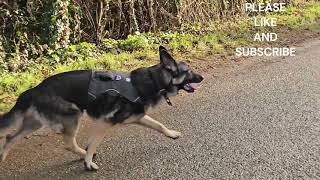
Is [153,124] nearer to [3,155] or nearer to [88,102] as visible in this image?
[88,102]

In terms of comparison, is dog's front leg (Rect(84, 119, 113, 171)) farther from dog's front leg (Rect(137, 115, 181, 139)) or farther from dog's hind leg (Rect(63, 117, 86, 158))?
dog's front leg (Rect(137, 115, 181, 139))

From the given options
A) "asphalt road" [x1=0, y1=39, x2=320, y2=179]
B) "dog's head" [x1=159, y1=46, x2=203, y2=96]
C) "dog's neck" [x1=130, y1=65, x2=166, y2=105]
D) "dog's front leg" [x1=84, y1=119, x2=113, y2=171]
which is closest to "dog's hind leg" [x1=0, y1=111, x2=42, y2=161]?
"asphalt road" [x1=0, y1=39, x2=320, y2=179]

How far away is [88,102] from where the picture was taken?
4.34 metres

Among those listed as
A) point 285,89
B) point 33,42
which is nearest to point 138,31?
point 33,42

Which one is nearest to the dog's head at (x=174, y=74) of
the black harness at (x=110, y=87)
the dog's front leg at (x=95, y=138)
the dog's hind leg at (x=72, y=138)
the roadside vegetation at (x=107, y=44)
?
the black harness at (x=110, y=87)

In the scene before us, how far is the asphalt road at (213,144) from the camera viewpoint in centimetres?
448

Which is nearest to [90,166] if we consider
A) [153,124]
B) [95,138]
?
[95,138]

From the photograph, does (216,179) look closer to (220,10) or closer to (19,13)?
(19,13)

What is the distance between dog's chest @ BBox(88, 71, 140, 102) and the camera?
14.3 ft

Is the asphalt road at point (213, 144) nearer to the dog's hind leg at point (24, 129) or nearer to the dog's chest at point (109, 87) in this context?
the dog's hind leg at point (24, 129)

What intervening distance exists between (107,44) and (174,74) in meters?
4.22

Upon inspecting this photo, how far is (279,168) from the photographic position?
455cm

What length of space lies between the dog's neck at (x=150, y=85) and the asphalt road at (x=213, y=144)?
0.66 meters

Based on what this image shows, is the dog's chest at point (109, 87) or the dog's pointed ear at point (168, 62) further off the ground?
the dog's pointed ear at point (168, 62)
